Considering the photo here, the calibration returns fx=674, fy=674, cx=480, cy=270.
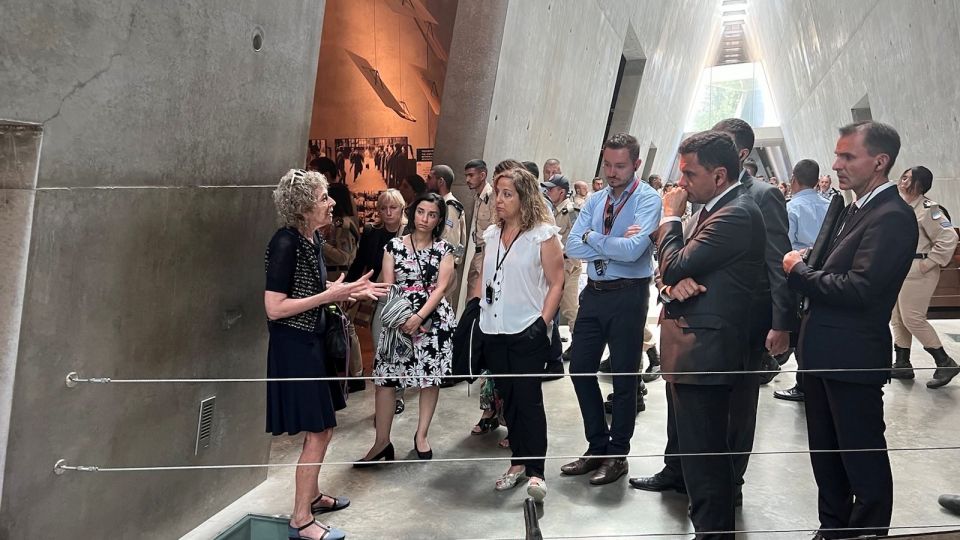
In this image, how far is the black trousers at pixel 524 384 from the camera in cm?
373

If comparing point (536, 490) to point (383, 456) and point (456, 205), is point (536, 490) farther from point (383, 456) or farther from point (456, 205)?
point (456, 205)

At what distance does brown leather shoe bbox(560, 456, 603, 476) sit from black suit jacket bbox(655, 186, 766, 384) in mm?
1294

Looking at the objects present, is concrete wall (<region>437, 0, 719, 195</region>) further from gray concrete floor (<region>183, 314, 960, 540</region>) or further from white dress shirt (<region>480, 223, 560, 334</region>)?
white dress shirt (<region>480, 223, 560, 334</region>)

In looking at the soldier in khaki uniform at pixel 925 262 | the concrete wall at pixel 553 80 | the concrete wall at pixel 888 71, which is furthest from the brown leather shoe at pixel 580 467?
the concrete wall at pixel 888 71

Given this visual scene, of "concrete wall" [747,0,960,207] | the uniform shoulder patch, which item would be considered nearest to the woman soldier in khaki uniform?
the uniform shoulder patch

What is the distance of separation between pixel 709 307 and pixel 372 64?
27.3ft

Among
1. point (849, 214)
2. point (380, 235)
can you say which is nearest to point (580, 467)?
point (849, 214)

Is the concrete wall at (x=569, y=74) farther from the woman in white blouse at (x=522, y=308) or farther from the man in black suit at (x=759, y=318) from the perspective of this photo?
the man in black suit at (x=759, y=318)

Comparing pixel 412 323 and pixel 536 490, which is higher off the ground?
pixel 412 323

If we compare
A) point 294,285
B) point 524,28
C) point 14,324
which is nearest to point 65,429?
point 14,324

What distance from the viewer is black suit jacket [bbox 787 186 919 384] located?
2.73m

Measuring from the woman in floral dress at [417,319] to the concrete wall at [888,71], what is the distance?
856cm

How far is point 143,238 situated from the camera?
9.32 ft

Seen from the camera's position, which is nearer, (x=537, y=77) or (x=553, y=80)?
(x=537, y=77)
